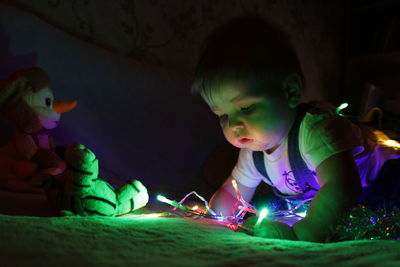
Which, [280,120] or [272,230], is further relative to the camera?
[280,120]

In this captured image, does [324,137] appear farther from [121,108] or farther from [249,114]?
[121,108]

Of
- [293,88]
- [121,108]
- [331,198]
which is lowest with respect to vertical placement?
[331,198]

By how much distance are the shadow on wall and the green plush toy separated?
1.29 ft

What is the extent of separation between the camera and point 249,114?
2.52ft

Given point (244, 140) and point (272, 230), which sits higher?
point (244, 140)

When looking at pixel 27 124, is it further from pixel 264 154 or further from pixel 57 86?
pixel 264 154

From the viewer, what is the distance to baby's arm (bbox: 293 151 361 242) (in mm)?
648

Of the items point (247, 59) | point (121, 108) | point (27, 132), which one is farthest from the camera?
point (121, 108)

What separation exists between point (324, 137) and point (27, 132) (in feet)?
2.38

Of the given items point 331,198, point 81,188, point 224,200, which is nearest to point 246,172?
point 224,200

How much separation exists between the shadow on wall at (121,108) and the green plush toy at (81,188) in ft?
1.29

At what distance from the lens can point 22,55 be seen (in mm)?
1129

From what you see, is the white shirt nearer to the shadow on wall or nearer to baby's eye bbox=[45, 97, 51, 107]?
the shadow on wall

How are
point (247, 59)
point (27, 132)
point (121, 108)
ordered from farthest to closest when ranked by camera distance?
point (121, 108) → point (27, 132) → point (247, 59)
